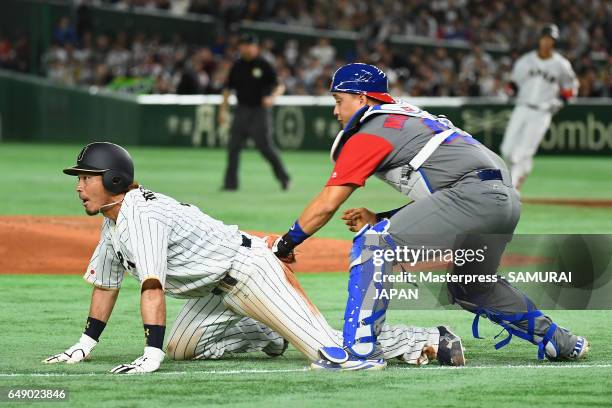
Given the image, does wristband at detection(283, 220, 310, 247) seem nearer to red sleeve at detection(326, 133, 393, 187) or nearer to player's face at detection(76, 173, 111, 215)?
red sleeve at detection(326, 133, 393, 187)

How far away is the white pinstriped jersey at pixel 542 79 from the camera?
59.8 ft

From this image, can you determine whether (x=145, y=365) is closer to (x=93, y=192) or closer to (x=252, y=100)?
(x=93, y=192)

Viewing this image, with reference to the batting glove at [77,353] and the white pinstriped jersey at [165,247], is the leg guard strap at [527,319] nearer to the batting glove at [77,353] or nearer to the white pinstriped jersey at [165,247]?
the white pinstriped jersey at [165,247]

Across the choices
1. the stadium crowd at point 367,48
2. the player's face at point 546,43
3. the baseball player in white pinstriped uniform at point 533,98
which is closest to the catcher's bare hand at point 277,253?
the baseball player in white pinstriped uniform at point 533,98

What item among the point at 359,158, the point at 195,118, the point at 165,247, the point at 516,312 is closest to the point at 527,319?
the point at 516,312

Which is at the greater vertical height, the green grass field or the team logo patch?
the team logo patch

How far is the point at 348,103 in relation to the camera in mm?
7223

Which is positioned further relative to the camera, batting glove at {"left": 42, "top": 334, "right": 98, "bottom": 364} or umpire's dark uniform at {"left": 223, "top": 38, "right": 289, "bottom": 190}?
umpire's dark uniform at {"left": 223, "top": 38, "right": 289, "bottom": 190}

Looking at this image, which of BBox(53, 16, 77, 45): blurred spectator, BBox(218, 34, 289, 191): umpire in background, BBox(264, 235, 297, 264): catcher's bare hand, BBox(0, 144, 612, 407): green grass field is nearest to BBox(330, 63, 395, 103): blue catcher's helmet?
BBox(264, 235, 297, 264): catcher's bare hand

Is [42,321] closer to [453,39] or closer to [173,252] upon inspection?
[173,252]

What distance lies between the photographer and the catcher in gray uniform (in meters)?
6.91

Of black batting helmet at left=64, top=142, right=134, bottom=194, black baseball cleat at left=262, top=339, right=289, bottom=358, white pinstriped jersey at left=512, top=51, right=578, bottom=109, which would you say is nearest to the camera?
black batting helmet at left=64, top=142, right=134, bottom=194

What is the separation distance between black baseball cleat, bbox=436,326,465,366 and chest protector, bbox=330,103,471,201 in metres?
0.79

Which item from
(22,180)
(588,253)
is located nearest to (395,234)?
(588,253)
